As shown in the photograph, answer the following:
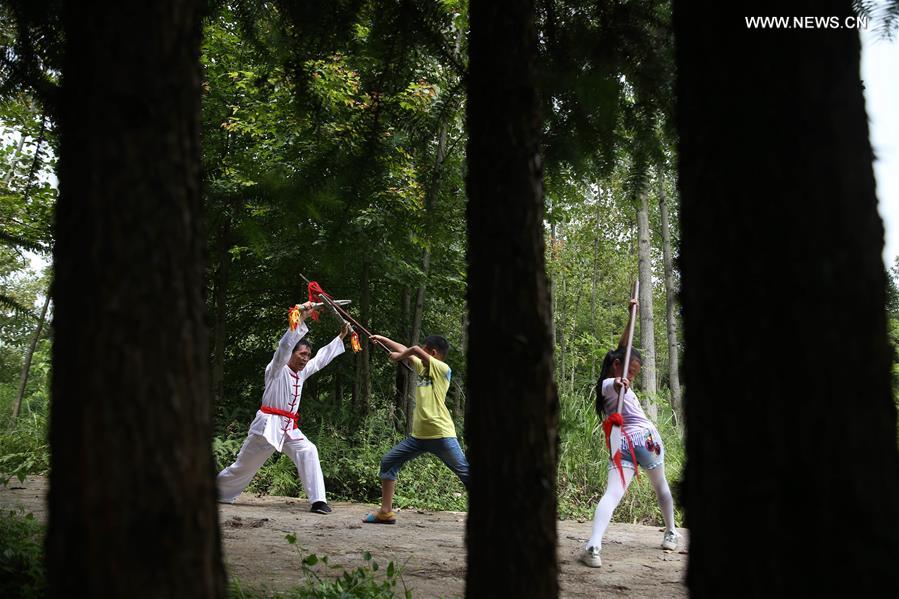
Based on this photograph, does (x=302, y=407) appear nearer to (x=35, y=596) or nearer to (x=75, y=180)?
(x=35, y=596)

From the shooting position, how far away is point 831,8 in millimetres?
1744

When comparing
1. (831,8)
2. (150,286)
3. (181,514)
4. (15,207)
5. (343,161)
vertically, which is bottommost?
(181,514)

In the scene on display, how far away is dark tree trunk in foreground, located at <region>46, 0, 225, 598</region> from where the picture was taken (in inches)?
59.0

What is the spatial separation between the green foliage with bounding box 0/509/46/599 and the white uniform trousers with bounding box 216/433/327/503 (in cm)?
303

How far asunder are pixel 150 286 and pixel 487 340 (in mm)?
1162

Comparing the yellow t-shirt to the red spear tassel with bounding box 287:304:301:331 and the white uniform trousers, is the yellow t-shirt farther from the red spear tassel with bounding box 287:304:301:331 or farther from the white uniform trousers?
the white uniform trousers

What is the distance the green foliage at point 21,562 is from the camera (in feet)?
11.8

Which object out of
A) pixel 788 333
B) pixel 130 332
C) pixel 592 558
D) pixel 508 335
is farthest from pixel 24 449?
pixel 788 333

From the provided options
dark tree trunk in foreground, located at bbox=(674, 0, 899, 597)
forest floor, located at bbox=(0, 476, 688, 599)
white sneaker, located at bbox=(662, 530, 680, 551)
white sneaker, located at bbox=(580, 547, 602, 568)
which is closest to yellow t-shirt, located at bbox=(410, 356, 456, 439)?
forest floor, located at bbox=(0, 476, 688, 599)

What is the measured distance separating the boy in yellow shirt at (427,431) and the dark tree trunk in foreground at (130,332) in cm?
574

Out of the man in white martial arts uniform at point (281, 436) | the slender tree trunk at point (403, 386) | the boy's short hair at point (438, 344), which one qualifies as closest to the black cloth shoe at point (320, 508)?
the man in white martial arts uniform at point (281, 436)

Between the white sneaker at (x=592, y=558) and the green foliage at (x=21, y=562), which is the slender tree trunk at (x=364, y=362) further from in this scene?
the green foliage at (x=21, y=562)

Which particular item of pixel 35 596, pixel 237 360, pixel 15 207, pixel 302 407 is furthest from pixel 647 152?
pixel 237 360

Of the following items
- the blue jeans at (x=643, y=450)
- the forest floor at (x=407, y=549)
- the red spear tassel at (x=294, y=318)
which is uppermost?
the red spear tassel at (x=294, y=318)
